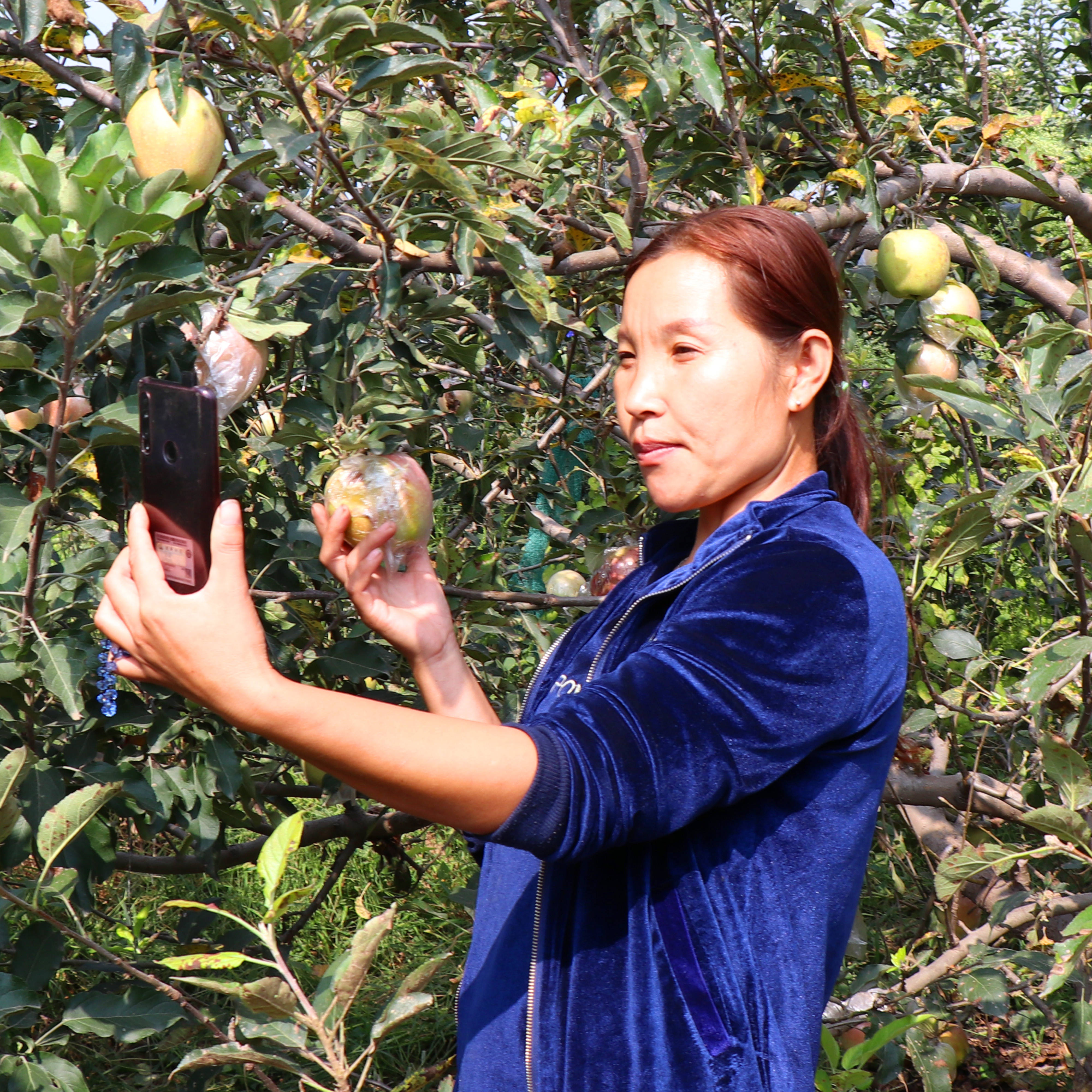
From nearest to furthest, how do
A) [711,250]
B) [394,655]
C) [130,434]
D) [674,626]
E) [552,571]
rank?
1. [674,626]
2. [711,250]
3. [130,434]
4. [394,655]
5. [552,571]

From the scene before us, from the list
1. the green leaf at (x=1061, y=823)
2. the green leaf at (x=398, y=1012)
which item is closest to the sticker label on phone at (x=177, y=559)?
the green leaf at (x=398, y=1012)

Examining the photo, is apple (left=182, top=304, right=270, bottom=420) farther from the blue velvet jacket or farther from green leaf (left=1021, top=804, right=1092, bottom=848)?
green leaf (left=1021, top=804, right=1092, bottom=848)

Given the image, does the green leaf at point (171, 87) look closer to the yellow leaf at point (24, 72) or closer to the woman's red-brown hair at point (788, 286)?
the yellow leaf at point (24, 72)

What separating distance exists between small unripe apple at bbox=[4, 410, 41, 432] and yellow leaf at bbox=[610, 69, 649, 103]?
0.90 meters

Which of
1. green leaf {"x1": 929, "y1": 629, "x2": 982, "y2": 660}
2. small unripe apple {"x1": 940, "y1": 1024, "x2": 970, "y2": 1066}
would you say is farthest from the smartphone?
small unripe apple {"x1": 940, "y1": 1024, "x2": 970, "y2": 1066}

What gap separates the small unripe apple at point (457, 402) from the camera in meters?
2.23

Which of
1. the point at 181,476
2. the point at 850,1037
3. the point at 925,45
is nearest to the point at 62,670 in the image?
the point at 181,476

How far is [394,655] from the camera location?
1880 mm

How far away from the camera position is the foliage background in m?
1.24

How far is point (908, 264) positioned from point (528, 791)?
1287 mm

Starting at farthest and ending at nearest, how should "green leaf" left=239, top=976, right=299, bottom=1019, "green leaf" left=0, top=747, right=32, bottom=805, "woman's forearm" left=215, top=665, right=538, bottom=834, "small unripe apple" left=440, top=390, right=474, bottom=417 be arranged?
"small unripe apple" left=440, top=390, right=474, bottom=417 < "green leaf" left=0, top=747, right=32, bottom=805 < "green leaf" left=239, top=976, right=299, bottom=1019 < "woman's forearm" left=215, top=665, right=538, bottom=834

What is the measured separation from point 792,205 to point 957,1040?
66.9 inches

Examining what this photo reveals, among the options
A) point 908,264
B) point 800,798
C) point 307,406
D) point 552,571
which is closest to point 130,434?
point 307,406

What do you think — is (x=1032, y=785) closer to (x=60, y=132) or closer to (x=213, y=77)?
(x=213, y=77)
